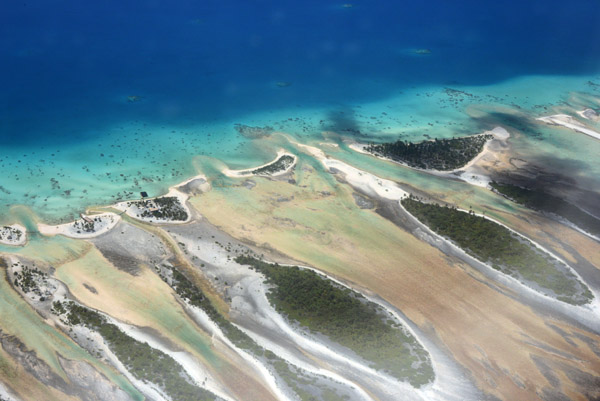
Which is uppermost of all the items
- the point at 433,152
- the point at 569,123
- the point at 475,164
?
the point at 569,123

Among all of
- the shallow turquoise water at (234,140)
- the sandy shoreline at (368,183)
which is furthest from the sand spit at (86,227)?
the sandy shoreline at (368,183)

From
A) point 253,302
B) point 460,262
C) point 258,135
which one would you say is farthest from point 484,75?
point 253,302

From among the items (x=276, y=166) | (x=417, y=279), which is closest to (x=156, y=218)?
(x=276, y=166)

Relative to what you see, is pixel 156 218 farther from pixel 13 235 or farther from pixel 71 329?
pixel 71 329

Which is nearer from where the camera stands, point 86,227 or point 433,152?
point 86,227

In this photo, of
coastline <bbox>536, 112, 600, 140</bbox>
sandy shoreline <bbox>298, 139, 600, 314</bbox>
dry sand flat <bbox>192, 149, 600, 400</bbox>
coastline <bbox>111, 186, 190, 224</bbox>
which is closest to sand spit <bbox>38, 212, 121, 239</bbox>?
coastline <bbox>111, 186, 190, 224</bbox>

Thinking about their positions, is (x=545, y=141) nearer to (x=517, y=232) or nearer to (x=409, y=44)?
(x=517, y=232)

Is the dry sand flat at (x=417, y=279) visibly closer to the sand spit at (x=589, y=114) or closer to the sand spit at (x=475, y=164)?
the sand spit at (x=475, y=164)
